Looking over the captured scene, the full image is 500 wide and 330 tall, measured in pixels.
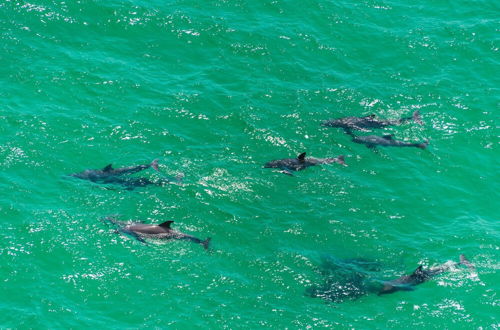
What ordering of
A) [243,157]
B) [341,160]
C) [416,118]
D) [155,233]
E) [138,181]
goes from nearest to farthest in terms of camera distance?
1. [155,233]
2. [138,181]
3. [341,160]
4. [243,157]
5. [416,118]

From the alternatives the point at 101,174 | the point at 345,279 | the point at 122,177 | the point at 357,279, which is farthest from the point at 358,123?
the point at 101,174

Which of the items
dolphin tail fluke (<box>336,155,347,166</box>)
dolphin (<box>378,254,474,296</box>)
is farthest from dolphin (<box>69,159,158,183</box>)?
dolphin (<box>378,254,474,296</box>)

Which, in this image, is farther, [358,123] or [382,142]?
[358,123]

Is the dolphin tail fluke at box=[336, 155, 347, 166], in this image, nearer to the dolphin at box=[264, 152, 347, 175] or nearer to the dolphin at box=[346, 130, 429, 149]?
the dolphin at box=[264, 152, 347, 175]

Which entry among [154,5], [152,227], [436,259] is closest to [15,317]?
[152,227]

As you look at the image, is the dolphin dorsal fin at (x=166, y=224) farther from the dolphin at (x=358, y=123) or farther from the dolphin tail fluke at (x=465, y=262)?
the dolphin tail fluke at (x=465, y=262)

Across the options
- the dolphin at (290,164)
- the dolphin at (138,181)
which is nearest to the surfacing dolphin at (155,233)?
the dolphin at (138,181)

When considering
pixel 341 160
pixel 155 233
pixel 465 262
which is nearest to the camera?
pixel 155 233

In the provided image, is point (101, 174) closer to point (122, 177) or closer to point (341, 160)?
point (122, 177)
